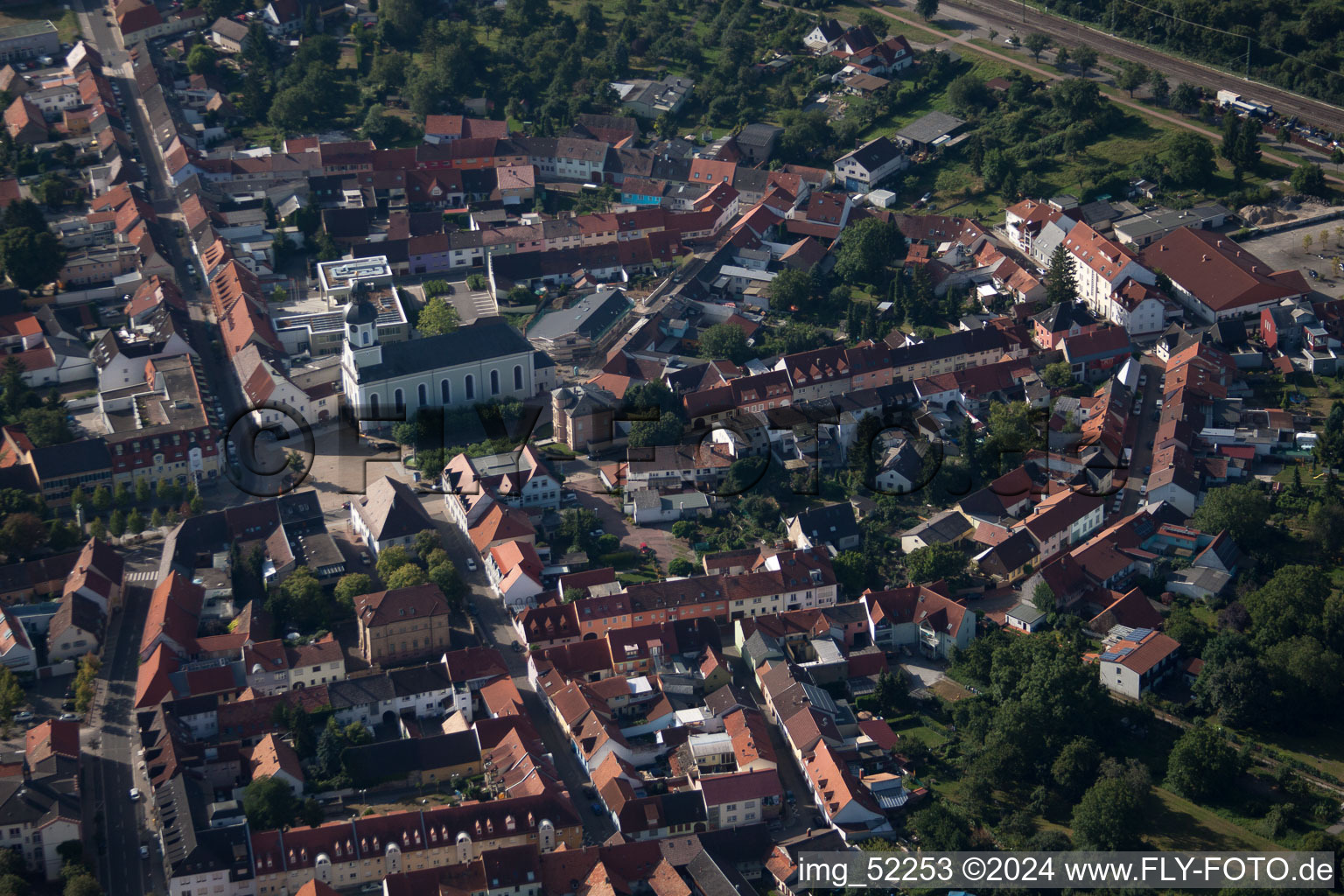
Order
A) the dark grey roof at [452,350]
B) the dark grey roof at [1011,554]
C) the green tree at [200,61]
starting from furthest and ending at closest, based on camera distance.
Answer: the green tree at [200,61] < the dark grey roof at [452,350] < the dark grey roof at [1011,554]

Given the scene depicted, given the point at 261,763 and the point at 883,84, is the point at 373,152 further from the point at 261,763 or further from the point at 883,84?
the point at 261,763

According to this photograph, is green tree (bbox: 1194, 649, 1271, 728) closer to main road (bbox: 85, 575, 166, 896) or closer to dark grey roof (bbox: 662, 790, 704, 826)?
dark grey roof (bbox: 662, 790, 704, 826)

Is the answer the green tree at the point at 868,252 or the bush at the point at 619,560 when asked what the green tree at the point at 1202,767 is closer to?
the bush at the point at 619,560

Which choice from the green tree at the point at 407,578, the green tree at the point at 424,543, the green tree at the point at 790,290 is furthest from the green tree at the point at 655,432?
the green tree at the point at 790,290

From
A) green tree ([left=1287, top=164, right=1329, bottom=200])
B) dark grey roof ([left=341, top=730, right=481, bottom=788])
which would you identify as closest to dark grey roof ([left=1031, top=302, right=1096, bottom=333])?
green tree ([left=1287, top=164, right=1329, bottom=200])

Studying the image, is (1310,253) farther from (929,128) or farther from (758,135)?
(758,135)
